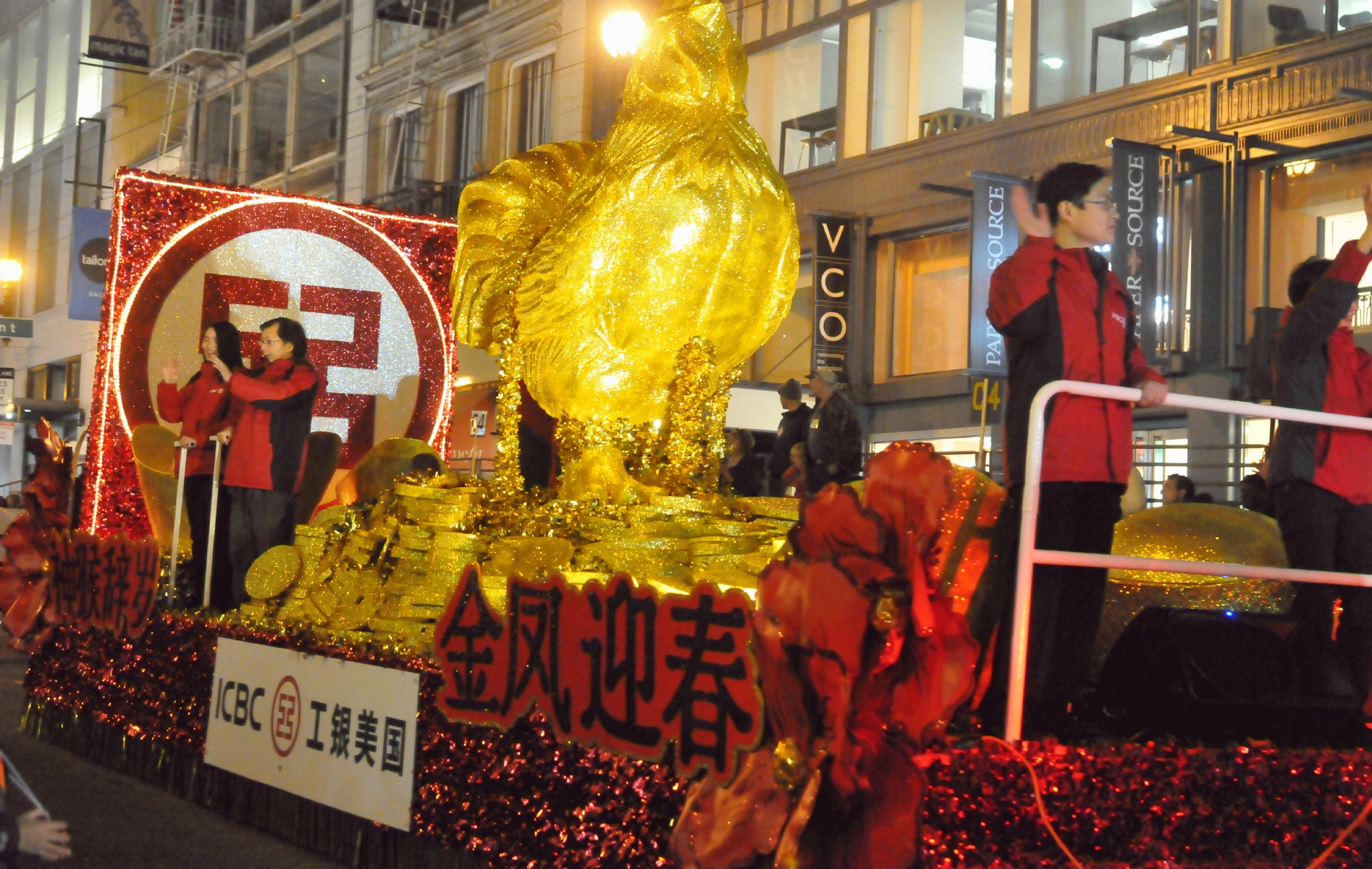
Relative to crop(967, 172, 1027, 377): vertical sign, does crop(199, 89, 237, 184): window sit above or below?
above

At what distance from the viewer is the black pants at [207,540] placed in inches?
285

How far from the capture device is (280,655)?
5.51m

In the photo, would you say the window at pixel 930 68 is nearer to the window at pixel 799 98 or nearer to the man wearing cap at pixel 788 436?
the window at pixel 799 98

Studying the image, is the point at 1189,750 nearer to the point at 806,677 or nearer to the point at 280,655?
the point at 806,677

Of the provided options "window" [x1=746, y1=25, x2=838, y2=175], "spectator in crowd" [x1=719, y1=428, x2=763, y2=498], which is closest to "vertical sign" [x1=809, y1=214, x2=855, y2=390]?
"window" [x1=746, y1=25, x2=838, y2=175]

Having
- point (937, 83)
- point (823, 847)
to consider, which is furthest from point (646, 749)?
point (937, 83)

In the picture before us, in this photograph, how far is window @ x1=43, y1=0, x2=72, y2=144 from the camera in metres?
32.1

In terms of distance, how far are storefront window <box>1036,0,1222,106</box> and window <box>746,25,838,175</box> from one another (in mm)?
3076

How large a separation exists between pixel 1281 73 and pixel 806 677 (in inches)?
463

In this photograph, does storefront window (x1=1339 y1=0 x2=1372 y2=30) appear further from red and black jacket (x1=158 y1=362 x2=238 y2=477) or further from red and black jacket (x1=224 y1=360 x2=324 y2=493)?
red and black jacket (x1=158 y1=362 x2=238 y2=477)

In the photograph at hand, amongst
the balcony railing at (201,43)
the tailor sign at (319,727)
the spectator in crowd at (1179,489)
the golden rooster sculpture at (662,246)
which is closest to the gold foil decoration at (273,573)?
the tailor sign at (319,727)

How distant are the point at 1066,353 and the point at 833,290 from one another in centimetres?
1320

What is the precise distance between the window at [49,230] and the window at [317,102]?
7.73m

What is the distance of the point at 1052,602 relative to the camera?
363cm
